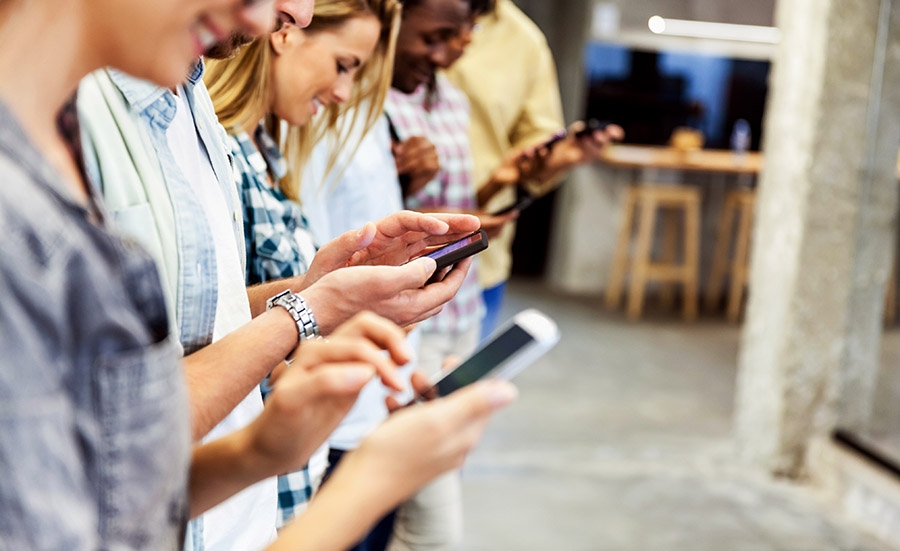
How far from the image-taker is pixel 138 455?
0.59 meters

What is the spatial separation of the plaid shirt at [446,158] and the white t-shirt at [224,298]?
1255 mm

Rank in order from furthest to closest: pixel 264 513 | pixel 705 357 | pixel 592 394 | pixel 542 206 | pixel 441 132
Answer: pixel 542 206, pixel 705 357, pixel 592 394, pixel 441 132, pixel 264 513

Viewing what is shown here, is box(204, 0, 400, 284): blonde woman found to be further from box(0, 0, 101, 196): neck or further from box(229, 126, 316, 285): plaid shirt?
box(0, 0, 101, 196): neck

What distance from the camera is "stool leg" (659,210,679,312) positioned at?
6.88 m

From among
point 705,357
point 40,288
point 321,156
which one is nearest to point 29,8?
point 40,288

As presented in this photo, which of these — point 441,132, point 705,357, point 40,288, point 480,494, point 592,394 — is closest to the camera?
point 40,288

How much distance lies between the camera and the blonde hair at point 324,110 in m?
1.45

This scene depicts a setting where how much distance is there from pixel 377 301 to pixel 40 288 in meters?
0.48

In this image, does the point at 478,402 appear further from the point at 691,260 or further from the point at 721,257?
the point at 721,257

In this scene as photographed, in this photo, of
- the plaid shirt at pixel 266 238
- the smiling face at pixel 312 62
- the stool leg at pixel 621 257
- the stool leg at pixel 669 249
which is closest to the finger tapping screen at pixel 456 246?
the plaid shirt at pixel 266 238

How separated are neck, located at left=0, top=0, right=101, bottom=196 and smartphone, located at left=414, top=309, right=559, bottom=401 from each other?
32 centimetres

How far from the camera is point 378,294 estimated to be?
96 centimetres

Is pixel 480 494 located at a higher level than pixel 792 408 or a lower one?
lower

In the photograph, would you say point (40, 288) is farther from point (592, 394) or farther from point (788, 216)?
point (592, 394)
